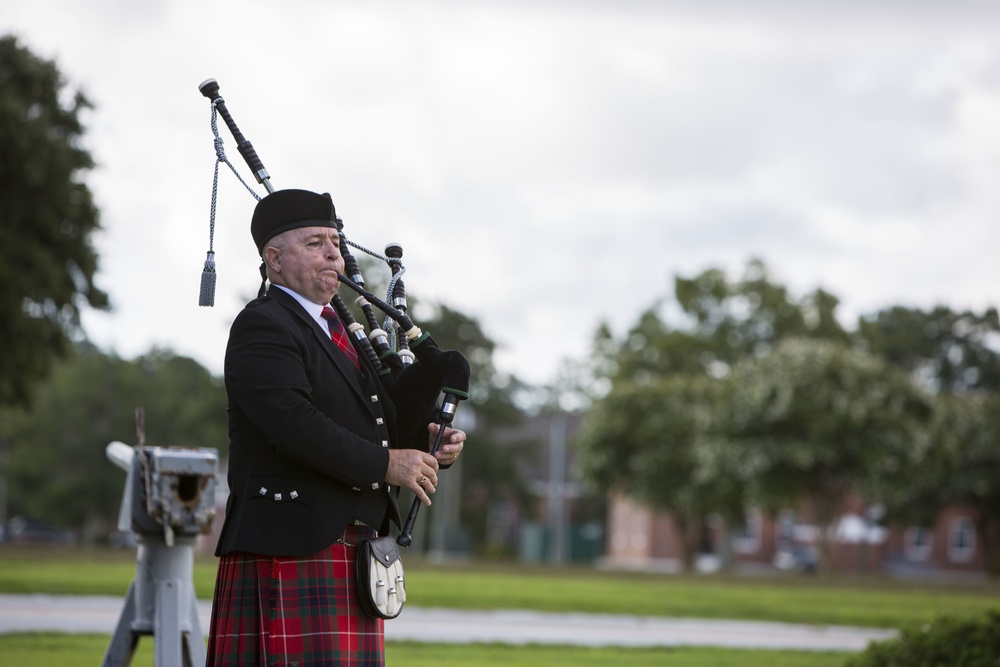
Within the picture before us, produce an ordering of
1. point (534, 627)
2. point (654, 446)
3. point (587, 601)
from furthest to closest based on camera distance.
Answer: point (654, 446) → point (587, 601) → point (534, 627)

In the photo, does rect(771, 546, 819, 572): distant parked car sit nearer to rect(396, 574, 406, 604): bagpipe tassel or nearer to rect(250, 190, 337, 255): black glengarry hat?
rect(396, 574, 406, 604): bagpipe tassel

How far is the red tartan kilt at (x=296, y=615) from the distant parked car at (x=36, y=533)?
234 ft

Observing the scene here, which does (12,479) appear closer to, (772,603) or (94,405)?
(94,405)

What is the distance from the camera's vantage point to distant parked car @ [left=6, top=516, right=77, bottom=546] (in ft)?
240

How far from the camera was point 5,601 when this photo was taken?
1328cm

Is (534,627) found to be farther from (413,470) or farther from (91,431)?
(91,431)

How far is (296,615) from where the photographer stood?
382 centimetres

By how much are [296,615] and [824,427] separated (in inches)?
1287

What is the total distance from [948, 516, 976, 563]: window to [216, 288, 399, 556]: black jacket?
61216mm

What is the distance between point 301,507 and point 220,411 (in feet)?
161

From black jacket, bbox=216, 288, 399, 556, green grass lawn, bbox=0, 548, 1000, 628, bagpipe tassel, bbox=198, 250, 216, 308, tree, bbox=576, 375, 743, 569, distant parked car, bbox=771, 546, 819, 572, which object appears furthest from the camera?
distant parked car, bbox=771, 546, 819, 572

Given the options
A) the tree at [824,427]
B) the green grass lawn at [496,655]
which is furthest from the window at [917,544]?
the green grass lawn at [496,655]

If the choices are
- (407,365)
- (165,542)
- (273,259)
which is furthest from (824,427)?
(273,259)

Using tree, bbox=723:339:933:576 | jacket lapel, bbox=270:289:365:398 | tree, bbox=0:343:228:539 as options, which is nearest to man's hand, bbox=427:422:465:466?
jacket lapel, bbox=270:289:365:398
